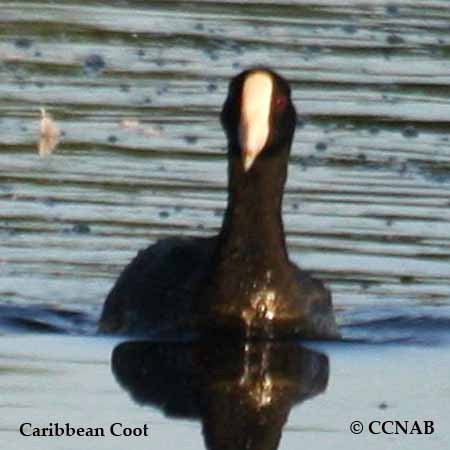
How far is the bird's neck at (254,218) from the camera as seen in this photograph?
12.3 metres

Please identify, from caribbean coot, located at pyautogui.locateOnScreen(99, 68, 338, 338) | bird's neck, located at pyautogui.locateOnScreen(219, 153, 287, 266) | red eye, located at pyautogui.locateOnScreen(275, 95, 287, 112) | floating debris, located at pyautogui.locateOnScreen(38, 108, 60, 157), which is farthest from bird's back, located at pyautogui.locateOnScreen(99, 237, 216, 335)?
floating debris, located at pyautogui.locateOnScreen(38, 108, 60, 157)

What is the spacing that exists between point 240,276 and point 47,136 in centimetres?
293

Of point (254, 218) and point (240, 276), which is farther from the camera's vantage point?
point (254, 218)

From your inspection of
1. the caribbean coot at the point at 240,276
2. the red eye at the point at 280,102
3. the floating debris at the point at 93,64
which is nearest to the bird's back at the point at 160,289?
the caribbean coot at the point at 240,276

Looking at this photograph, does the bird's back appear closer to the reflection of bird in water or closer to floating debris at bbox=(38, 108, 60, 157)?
the reflection of bird in water

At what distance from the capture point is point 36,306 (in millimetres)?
12617

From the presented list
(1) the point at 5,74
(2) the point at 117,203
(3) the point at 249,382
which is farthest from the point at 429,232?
(1) the point at 5,74

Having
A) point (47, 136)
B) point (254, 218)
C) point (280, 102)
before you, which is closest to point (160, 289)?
point (254, 218)

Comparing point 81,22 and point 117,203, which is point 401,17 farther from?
point 117,203

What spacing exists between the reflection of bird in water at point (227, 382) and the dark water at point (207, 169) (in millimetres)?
42

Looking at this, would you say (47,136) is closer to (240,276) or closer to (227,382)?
(240,276)

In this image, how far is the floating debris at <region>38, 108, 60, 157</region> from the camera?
1479 centimetres

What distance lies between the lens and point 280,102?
12.0 m

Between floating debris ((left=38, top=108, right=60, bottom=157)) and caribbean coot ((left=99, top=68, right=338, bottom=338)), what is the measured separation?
2.43 m
